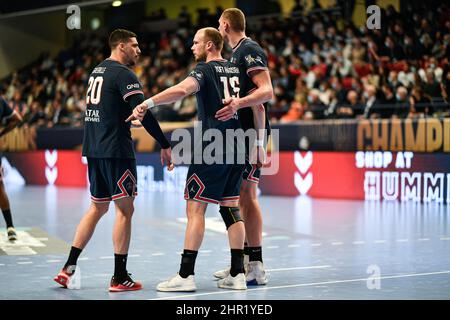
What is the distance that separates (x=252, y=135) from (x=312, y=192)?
10366 millimetres

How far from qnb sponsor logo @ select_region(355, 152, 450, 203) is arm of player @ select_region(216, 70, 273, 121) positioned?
8915 millimetres

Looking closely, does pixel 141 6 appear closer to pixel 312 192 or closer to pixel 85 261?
pixel 312 192

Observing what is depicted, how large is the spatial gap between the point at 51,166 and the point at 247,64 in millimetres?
16045

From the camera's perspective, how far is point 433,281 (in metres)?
7.39

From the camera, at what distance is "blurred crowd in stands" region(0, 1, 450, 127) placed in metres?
17.3

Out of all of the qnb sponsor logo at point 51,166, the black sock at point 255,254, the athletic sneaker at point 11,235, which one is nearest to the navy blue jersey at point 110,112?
the black sock at point 255,254

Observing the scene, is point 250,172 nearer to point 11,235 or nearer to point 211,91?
point 211,91

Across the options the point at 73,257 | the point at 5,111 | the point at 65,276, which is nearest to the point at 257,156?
the point at 73,257

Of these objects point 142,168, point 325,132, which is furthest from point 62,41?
point 325,132

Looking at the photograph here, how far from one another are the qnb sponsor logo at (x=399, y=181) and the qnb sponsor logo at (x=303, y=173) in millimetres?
1193

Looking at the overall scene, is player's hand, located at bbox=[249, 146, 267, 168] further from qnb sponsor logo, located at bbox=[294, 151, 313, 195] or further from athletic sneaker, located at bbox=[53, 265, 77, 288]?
qnb sponsor logo, located at bbox=[294, 151, 313, 195]

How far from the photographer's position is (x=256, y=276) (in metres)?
7.31

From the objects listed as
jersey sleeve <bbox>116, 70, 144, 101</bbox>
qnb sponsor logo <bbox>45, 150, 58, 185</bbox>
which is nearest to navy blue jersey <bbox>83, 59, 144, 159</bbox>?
jersey sleeve <bbox>116, 70, 144, 101</bbox>

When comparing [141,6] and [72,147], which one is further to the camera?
[141,6]
